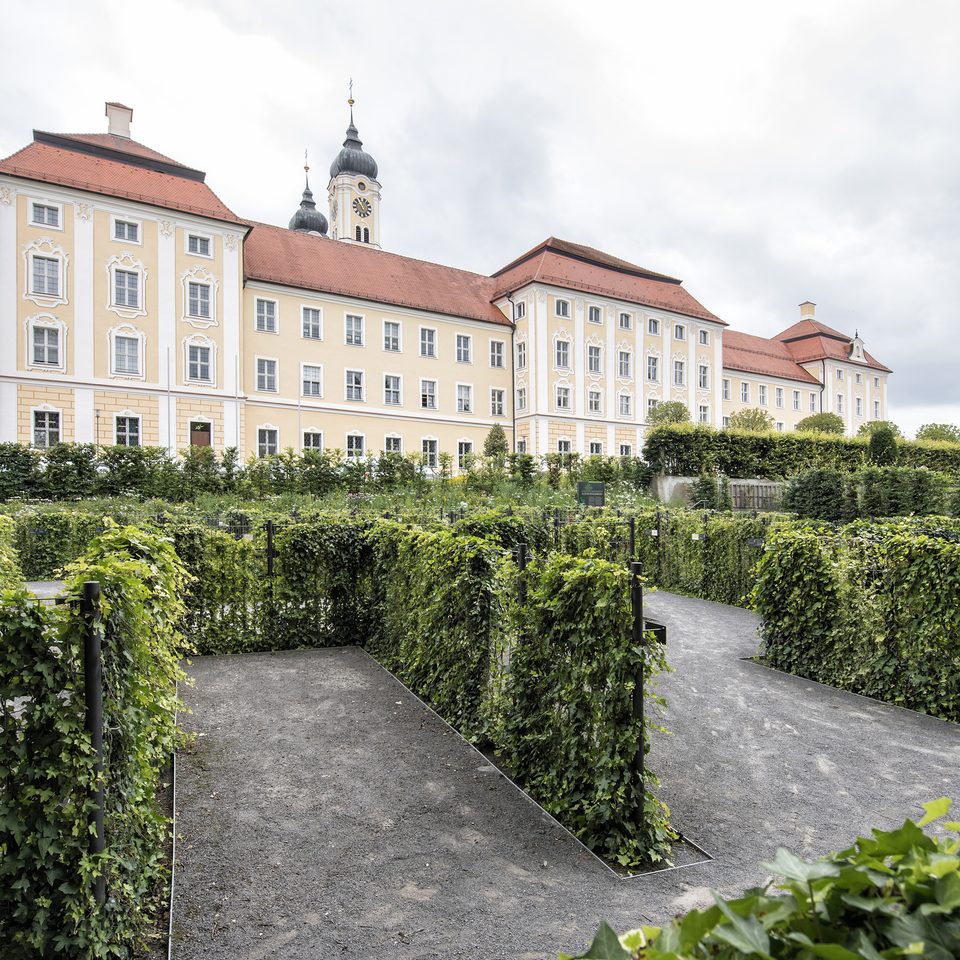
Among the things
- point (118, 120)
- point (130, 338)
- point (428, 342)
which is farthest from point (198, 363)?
point (118, 120)

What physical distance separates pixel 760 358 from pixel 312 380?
151 feet

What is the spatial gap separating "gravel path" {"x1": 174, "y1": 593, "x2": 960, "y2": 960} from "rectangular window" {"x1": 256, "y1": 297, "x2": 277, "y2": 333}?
35155 mm

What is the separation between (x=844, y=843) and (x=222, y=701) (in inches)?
205

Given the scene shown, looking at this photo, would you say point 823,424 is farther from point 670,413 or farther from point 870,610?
point 870,610

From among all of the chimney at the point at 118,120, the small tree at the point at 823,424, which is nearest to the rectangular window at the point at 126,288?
the chimney at the point at 118,120

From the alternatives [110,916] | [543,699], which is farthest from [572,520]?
[110,916]

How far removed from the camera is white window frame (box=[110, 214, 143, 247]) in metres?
33.4

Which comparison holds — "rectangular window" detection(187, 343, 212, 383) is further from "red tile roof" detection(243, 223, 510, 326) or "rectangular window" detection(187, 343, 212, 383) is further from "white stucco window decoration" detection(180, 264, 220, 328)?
"red tile roof" detection(243, 223, 510, 326)

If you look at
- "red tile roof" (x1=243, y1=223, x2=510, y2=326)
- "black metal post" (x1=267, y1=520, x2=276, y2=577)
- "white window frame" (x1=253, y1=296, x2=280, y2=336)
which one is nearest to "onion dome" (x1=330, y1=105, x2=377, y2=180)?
"red tile roof" (x1=243, y1=223, x2=510, y2=326)

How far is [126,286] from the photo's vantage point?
3378 cm

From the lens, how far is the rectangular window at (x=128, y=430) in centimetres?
3300

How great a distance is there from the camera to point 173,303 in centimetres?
3472

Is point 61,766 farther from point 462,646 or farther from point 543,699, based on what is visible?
point 462,646

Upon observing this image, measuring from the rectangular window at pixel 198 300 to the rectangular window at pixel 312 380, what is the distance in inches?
255
